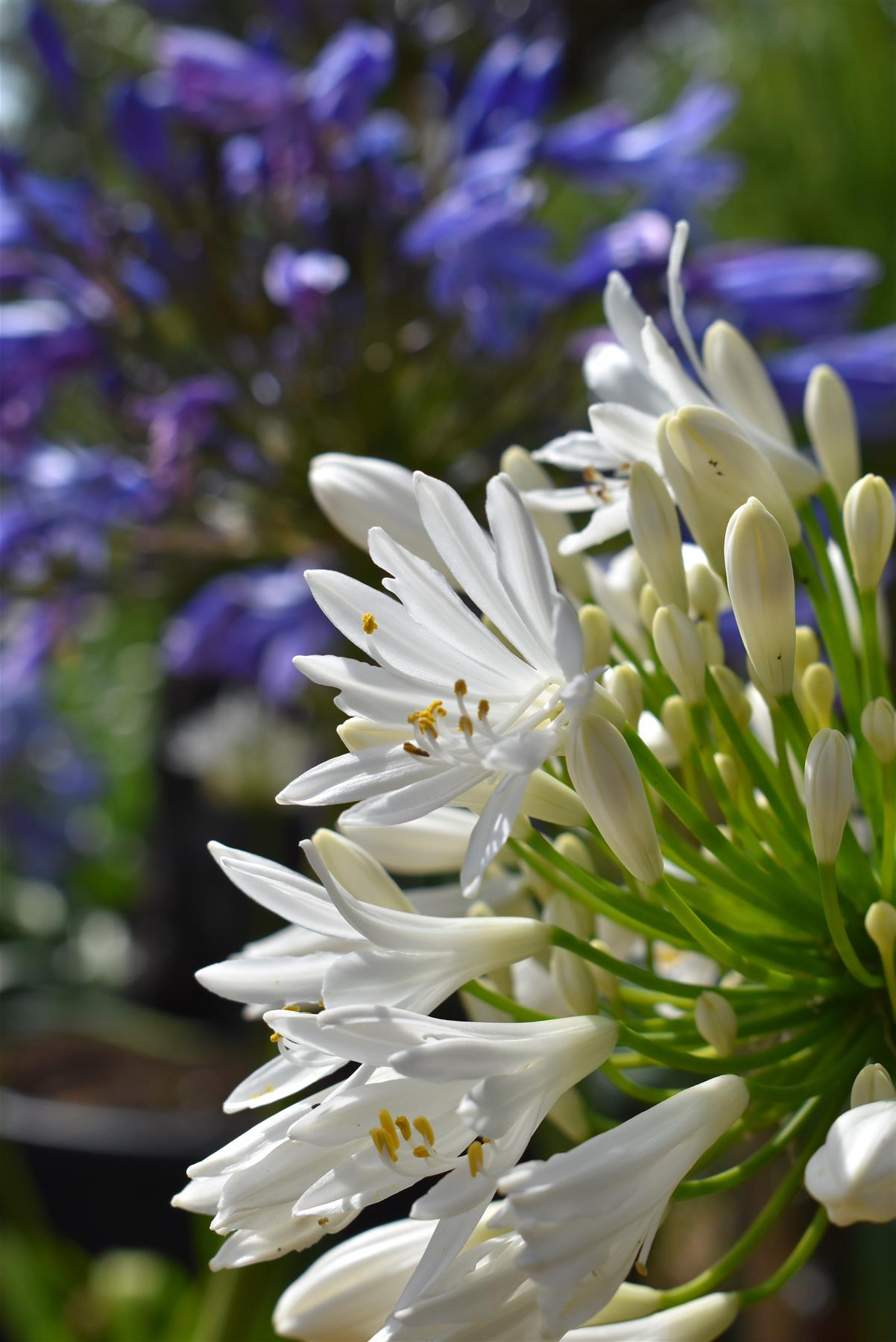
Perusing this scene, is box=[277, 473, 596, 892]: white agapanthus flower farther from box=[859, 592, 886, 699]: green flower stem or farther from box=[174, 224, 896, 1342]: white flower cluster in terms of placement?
box=[859, 592, 886, 699]: green flower stem

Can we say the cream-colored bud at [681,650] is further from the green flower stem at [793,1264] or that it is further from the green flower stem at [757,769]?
the green flower stem at [793,1264]

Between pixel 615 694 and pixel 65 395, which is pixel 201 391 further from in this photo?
pixel 615 694

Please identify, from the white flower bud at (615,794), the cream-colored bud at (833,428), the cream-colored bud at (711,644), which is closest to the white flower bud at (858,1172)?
the white flower bud at (615,794)

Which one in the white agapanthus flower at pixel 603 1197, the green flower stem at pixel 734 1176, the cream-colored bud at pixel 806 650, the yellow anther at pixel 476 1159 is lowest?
the green flower stem at pixel 734 1176

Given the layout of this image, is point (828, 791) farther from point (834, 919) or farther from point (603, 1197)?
point (603, 1197)

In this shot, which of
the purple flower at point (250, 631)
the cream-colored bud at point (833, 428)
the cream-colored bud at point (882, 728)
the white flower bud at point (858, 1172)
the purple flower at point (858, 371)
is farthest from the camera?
the purple flower at point (250, 631)

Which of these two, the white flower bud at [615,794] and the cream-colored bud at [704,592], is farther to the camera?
the cream-colored bud at [704,592]
